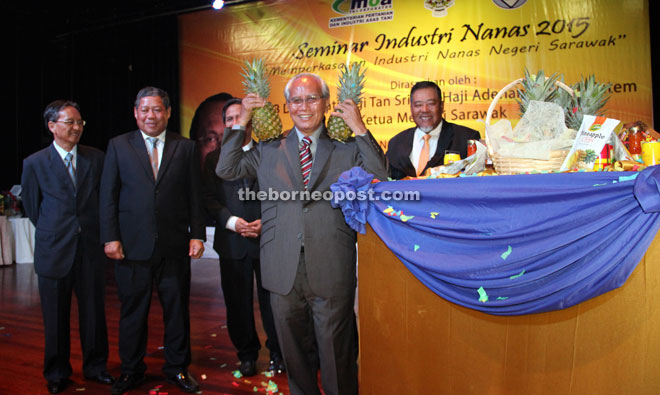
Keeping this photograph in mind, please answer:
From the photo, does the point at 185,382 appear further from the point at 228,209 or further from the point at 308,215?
the point at 308,215

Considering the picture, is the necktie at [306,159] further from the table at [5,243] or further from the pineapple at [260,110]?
the table at [5,243]

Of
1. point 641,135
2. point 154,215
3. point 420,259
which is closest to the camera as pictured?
point 420,259

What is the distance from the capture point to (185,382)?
10.0 feet

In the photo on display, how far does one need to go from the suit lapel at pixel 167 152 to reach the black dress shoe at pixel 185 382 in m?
1.22

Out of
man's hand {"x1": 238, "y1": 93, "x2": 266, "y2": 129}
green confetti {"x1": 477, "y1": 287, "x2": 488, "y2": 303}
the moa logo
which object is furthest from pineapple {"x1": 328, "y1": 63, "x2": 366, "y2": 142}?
the moa logo

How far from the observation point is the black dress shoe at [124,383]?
3.02 meters

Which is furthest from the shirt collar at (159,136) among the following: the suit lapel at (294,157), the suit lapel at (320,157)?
the suit lapel at (320,157)

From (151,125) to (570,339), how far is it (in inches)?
102

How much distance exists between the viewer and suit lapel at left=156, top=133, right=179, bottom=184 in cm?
311

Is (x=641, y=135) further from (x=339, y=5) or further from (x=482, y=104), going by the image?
(x=339, y=5)

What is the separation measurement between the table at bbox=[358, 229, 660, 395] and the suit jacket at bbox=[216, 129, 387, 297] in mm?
232

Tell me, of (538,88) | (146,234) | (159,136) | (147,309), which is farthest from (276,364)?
(538,88)

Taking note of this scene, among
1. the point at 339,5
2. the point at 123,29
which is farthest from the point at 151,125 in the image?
the point at 123,29

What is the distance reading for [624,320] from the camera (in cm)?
172
